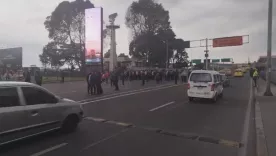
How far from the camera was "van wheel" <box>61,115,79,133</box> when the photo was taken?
756 centimetres

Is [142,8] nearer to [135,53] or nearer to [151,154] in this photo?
[135,53]

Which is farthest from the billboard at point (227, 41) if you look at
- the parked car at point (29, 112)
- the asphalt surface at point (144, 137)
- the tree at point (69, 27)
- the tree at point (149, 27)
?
the parked car at point (29, 112)

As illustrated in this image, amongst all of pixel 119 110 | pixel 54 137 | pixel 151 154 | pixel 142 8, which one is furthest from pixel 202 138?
pixel 142 8

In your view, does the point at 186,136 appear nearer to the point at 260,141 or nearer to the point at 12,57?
the point at 260,141

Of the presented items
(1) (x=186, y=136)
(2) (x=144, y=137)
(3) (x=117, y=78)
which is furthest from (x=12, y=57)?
(1) (x=186, y=136)

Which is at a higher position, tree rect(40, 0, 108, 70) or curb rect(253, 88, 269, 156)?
tree rect(40, 0, 108, 70)

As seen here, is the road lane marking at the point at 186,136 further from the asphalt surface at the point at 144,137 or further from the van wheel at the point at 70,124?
the van wheel at the point at 70,124

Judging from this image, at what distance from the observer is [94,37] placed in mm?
38656

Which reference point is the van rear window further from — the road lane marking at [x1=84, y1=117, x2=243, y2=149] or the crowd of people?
the road lane marking at [x1=84, y1=117, x2=243, y2=149]

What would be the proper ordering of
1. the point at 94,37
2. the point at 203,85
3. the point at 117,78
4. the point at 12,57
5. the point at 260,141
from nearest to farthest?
the point at 260,141, the point at 203,85, the point at 117,78, the point at 94,37, the point at 12,57

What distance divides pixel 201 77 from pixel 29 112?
1097 cm

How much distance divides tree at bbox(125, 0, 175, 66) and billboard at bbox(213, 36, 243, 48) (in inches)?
710

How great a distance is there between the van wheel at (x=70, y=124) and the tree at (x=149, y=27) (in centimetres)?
5808

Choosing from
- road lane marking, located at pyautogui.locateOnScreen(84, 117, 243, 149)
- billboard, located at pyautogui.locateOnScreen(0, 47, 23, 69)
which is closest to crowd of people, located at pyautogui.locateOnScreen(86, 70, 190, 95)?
road lane marking, located at pyautogui.locateOnScreen(84, 117, 243, 149)
